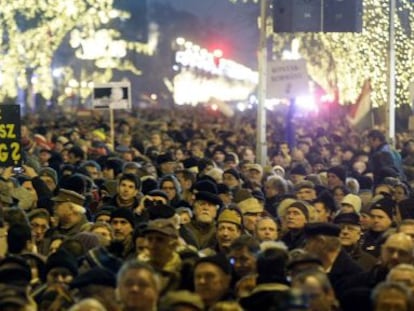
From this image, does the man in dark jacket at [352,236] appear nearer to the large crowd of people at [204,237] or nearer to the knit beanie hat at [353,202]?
the large crowd of people at [204,237]

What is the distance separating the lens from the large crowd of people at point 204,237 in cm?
981

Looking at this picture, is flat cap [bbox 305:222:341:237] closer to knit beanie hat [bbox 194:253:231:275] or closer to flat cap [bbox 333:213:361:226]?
flat cap [bbox 333:213:361:226]

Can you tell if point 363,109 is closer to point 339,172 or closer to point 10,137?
point 339,172

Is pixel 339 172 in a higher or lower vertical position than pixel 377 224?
higher

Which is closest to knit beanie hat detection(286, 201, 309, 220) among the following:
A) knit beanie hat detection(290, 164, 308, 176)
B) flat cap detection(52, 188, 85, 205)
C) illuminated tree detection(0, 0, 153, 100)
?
flat cap detection(52, 188, 85, 205)

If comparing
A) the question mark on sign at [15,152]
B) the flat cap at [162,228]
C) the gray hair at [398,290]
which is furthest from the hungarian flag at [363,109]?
the gray hair at [398,290]

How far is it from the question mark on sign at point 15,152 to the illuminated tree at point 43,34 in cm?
2680

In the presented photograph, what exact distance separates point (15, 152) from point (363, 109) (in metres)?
19.4

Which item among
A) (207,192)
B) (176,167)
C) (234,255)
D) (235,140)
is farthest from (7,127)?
(235,140)

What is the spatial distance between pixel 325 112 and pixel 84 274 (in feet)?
138

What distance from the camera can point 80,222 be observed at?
49.0ft

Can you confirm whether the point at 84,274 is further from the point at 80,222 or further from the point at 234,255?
the point at 80,222

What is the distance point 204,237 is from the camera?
48.9 ft

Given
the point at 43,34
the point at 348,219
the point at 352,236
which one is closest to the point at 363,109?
→ the point at 43,34
